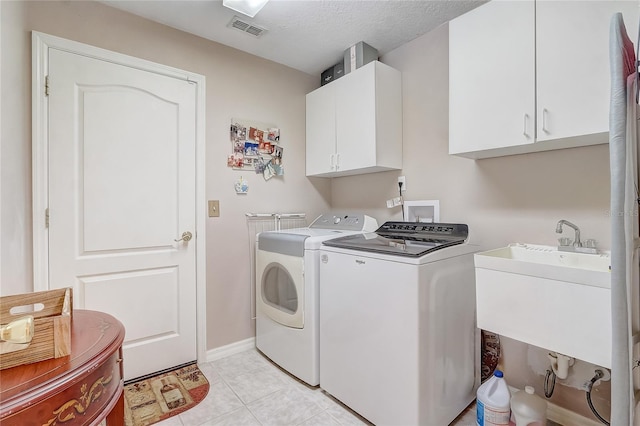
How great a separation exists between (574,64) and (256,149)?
205cm

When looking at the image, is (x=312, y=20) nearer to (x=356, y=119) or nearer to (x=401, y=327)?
(x=356, y=119)

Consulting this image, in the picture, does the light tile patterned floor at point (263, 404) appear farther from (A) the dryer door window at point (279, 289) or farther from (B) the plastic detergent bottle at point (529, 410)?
(A) the dryer door window at point (279, 289)

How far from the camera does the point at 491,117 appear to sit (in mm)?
1535

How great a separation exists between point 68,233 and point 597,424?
3.06 metres

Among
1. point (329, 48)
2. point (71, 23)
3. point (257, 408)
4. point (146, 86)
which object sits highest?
point (329, 48)

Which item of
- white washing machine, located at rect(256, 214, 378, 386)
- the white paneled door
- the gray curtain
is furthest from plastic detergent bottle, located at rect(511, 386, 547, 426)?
the white paneled door

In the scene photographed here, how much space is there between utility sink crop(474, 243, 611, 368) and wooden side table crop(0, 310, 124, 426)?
1.50 m

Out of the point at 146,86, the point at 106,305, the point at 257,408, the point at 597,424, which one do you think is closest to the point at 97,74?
the point at 146,86

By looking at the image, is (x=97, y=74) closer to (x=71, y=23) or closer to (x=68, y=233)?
(x=71, y=23)

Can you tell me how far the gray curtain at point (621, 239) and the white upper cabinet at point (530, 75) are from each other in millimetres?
381

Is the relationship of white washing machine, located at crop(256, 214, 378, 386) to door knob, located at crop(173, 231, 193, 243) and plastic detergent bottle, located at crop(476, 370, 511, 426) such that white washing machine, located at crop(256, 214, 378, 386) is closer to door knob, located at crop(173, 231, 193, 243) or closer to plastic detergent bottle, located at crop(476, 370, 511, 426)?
door knob, located at crop(173, 231, 193, 243)

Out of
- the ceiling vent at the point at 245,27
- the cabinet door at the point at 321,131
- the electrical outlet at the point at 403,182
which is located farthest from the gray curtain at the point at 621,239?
the ceiling vent at the point at 245,27

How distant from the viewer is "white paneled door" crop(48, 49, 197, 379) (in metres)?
1.77

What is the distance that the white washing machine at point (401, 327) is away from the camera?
1414 mm
